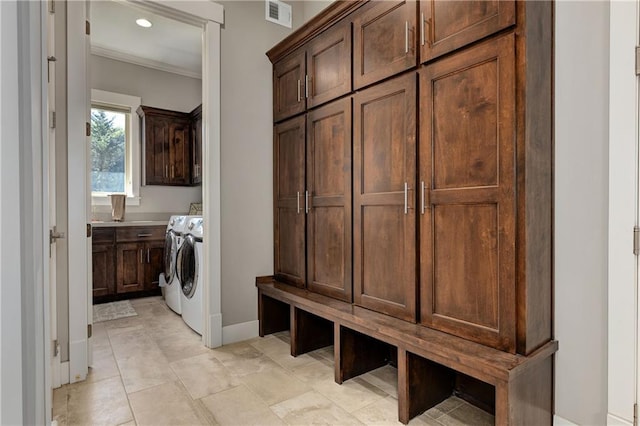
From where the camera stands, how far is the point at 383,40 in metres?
2.03

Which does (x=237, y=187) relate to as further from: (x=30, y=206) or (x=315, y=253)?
(x=30, y=206)

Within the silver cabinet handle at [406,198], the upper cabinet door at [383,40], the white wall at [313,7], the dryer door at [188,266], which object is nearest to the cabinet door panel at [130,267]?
the dryer door at [188,266]

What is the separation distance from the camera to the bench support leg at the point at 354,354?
7.02ft

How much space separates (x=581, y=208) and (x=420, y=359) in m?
1.03

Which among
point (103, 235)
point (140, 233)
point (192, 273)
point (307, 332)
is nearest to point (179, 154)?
point (140, 233)

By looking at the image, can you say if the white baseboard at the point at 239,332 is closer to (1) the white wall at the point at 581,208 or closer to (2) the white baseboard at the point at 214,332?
(2) the white baseboard at the point at 214,332

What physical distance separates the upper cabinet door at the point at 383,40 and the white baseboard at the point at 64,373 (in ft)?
8.27

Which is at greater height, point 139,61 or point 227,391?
point 139,61

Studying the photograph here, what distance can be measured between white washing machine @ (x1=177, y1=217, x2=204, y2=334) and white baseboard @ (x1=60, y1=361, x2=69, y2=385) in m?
0.95

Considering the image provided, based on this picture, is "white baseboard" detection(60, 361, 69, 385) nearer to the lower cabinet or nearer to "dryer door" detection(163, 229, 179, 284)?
"dryer door" detection(163, 229, 179, 284)

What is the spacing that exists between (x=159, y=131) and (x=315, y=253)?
3.28 metres

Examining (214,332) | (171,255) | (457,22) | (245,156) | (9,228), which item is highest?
(457,22)

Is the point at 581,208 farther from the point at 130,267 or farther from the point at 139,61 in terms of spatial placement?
the point at 139,61

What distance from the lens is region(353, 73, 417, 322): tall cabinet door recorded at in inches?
73.5
